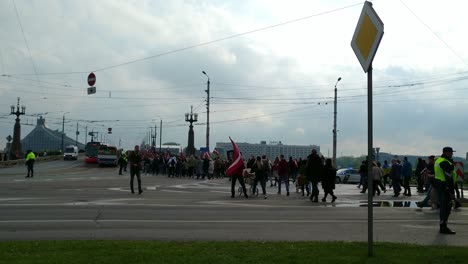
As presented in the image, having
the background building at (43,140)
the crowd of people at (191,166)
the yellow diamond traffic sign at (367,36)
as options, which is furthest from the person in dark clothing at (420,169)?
the background building at (43,140)

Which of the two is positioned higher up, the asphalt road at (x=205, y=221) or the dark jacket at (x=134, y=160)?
the dark jacket at (x=134, y=160)

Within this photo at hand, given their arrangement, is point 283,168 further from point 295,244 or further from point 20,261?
point 20,261

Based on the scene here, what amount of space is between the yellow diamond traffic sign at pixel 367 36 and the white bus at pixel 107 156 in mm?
66027

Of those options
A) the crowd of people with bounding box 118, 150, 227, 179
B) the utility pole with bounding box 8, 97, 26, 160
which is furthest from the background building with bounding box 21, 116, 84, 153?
the crowd of people with bounding box 118, 150, 227, 179

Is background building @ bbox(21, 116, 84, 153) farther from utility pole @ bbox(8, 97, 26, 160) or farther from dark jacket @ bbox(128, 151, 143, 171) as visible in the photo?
dark jacket @ bbox(128, 151, 143, 171)

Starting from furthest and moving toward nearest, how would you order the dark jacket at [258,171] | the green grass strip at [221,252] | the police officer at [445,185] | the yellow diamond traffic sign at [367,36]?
the dark jacket at [258,171]
the police officer at [445,185]
the green grass strip at [221,252]
the yellow diamond traffic sign at [367,36]

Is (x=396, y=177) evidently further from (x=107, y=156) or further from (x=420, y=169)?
(x=107, y=156)

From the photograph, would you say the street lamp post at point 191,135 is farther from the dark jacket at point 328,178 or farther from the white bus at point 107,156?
the dark jacket at point 328,178

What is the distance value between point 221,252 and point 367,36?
3.75 m

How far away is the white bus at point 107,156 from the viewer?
233 feet

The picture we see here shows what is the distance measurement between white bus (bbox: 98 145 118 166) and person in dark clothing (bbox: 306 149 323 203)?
53506 millimetres

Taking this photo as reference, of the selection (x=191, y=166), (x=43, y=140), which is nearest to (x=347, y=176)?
(x=191, y=166)

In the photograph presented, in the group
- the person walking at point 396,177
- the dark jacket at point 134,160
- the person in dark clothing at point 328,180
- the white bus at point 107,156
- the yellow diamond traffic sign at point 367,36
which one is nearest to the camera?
the yellow diamond traffic sign at point 367,36

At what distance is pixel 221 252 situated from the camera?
803 cm
